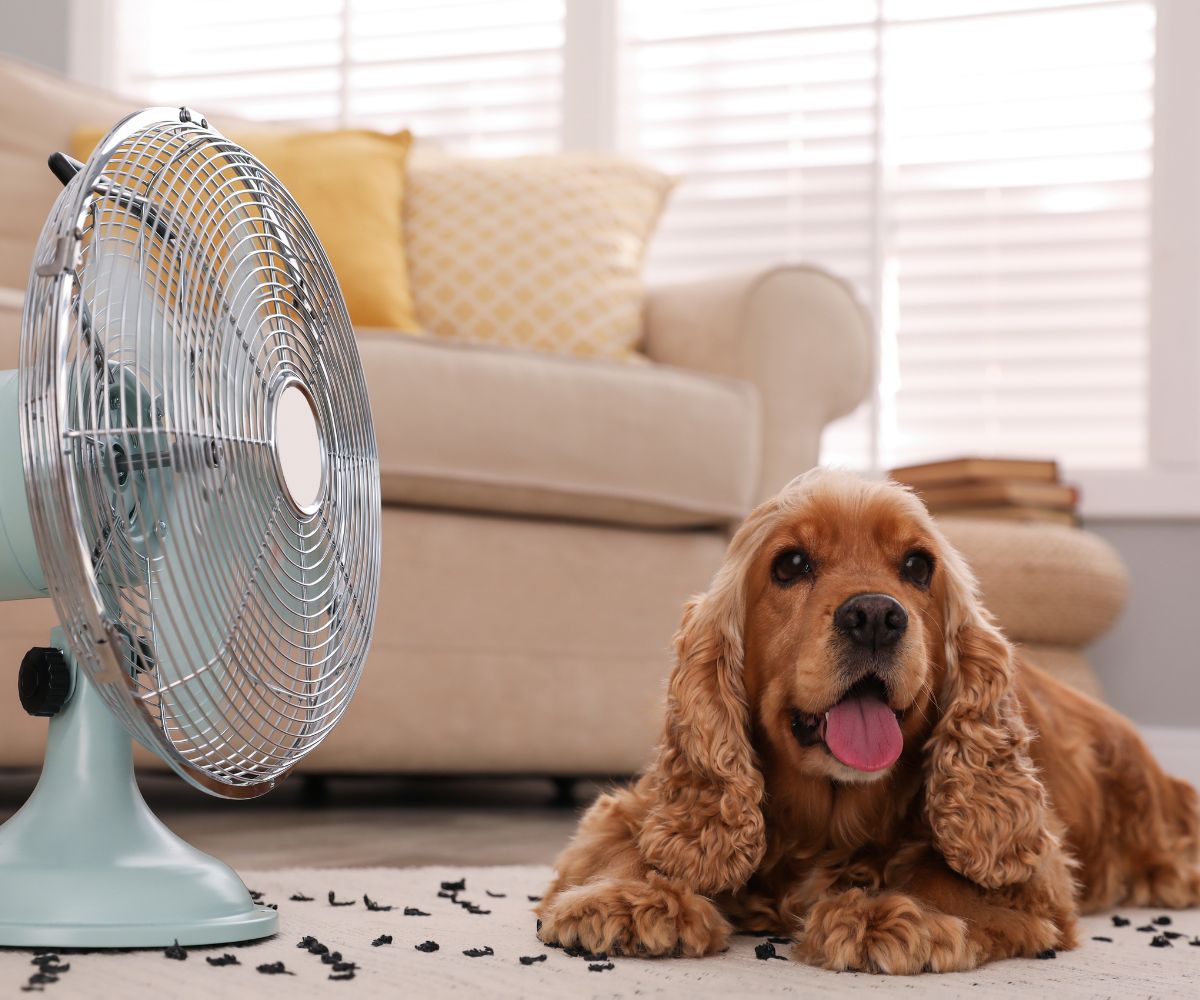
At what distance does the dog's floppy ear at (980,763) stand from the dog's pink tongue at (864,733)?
0.10 m

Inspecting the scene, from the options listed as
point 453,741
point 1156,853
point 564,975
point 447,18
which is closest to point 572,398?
point 453,741

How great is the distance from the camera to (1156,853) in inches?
71.9

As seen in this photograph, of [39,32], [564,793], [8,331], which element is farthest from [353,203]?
[39,32]

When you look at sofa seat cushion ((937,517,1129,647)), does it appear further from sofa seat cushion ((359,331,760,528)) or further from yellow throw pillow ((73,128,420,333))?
yellow throw pillow ((73,128,420,333))

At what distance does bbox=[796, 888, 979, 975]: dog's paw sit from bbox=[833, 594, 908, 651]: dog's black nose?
0.84 ft

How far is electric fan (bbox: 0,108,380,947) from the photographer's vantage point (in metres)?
1.03

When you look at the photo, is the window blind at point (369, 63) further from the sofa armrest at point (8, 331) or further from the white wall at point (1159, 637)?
the sofa armrest at point (8, 331)

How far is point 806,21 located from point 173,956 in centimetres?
378

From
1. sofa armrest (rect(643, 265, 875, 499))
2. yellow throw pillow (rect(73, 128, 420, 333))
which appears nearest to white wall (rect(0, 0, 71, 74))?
yellow throw pillow (rect(73, 128, 420, 333))

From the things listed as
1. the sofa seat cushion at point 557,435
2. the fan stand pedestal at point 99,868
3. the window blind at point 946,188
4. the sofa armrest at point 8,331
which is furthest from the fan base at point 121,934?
the window blind at point 946,188

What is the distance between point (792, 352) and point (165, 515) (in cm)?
200

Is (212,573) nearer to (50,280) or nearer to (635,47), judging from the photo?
(50,280)

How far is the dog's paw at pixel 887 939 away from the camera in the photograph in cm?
129

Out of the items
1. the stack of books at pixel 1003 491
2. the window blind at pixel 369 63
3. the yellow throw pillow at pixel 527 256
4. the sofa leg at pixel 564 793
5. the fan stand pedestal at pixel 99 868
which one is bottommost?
the sofa leg at pixel 564 793
